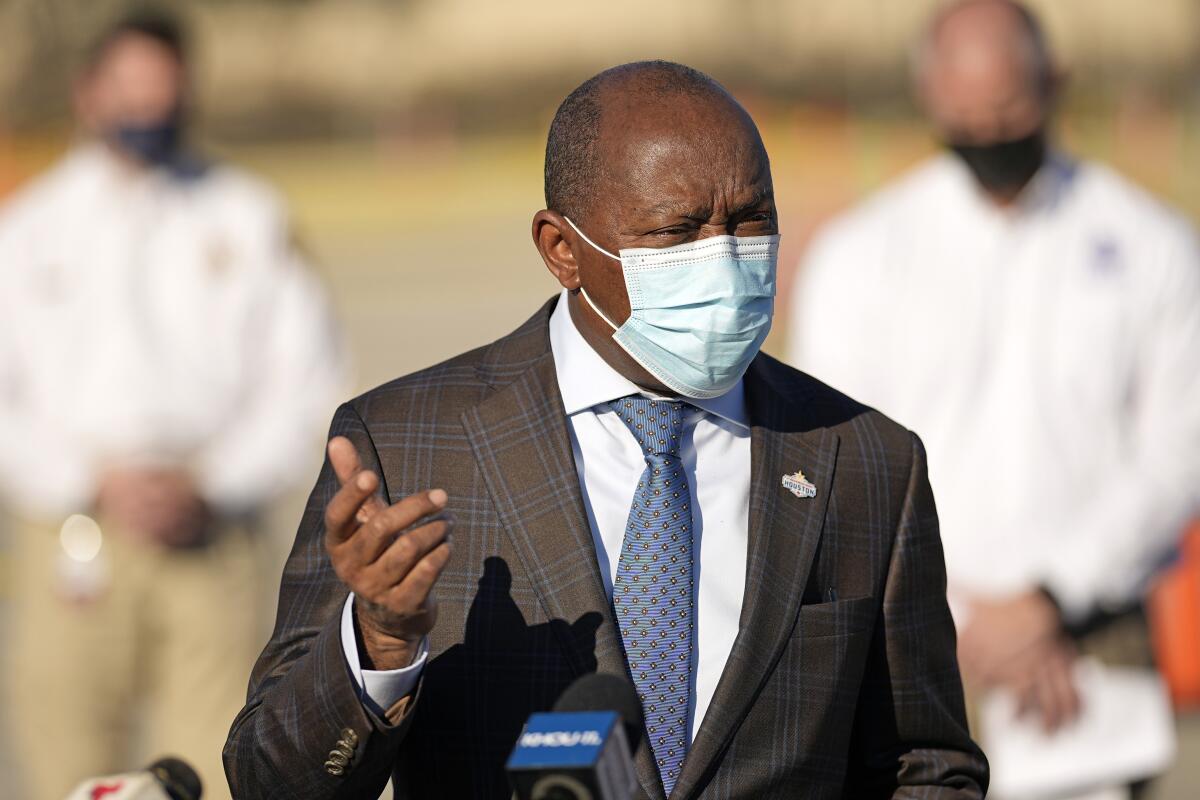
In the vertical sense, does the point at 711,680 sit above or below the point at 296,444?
above

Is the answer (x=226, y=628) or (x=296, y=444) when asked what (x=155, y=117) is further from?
(x=226, y=628)

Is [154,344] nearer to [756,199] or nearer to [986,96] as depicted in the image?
[986,96]

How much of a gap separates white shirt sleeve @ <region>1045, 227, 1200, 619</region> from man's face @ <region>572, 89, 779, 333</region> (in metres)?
2.66

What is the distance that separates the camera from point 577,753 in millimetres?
1670

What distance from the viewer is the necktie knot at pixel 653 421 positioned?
2439 millimetres

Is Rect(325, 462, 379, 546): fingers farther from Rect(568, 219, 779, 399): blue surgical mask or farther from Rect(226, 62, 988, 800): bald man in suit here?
Rect(568, 219, 779, 399): blue surgical mask

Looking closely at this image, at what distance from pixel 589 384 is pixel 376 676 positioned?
0.59 m

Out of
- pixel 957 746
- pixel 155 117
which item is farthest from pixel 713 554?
pixel 155 117

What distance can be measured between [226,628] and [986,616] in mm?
2362

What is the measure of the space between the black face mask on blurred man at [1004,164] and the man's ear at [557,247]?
2758mm

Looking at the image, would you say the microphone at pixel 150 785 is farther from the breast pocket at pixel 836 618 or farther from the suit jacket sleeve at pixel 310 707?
the breast pocket at pixel 836 618

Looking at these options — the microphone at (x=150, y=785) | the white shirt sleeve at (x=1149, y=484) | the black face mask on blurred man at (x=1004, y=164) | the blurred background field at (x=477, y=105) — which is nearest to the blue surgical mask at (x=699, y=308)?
the microphone at (x=150, y=785)

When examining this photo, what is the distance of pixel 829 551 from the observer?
2.46 meters

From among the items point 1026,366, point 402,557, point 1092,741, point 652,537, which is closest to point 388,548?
point 402,557
